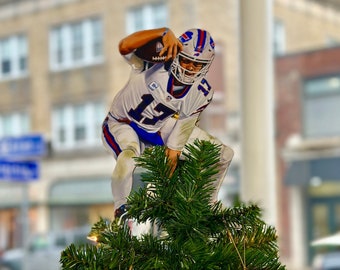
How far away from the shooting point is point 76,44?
21.1m

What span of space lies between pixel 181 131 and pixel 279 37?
1620 centimetres

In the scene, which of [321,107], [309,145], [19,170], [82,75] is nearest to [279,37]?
[321,107]

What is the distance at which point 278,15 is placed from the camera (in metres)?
19.5

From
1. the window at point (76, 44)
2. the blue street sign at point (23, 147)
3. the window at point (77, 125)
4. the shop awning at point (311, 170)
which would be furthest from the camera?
the window at point (76, 44)

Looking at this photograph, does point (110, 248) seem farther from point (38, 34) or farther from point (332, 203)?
point (38, 34)

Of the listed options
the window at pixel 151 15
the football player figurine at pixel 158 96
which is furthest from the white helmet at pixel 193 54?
the window at pixel 151 15

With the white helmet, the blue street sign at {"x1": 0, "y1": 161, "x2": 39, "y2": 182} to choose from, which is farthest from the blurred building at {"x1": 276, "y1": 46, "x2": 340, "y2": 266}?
the white helmet

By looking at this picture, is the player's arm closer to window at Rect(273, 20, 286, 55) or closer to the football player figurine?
the football player figurine

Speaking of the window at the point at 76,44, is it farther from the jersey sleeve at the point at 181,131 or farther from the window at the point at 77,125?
the jersey sleeve at the point at 181,131

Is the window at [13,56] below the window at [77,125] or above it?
above

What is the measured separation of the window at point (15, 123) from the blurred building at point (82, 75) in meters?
0.03

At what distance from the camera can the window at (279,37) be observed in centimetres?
1923

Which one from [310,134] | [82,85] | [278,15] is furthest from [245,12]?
[82,85]

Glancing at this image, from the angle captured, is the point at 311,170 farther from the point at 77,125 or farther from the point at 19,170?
the point at 19,170
